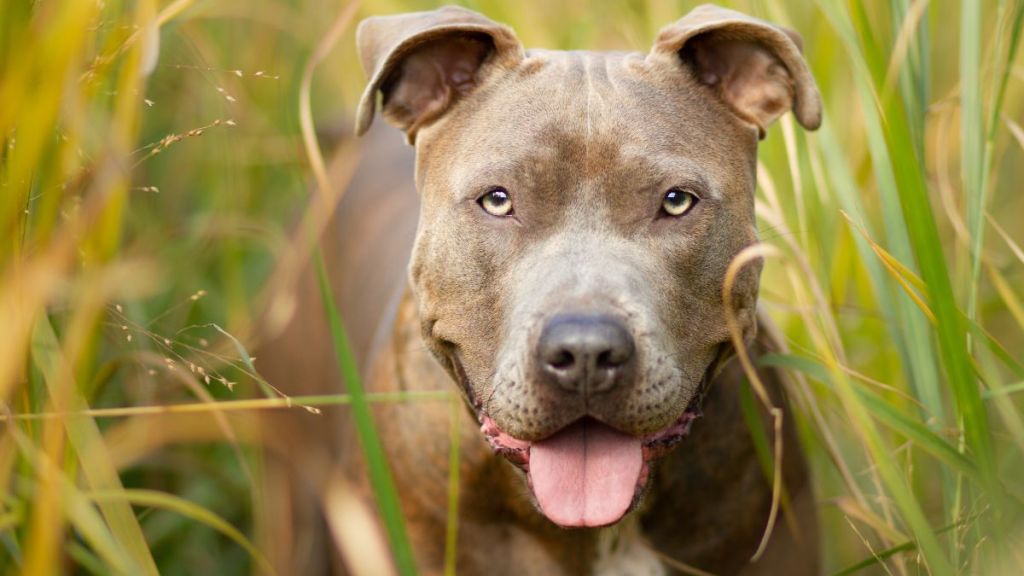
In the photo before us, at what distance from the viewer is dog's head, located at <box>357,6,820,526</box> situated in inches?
101

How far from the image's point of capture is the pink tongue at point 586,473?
2.63 meters

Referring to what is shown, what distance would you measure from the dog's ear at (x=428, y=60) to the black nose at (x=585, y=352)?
2.87ft

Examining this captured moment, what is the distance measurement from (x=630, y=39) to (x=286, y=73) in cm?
164

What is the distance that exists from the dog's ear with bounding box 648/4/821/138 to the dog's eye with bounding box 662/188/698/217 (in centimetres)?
41

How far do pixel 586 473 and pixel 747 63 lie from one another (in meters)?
1.16

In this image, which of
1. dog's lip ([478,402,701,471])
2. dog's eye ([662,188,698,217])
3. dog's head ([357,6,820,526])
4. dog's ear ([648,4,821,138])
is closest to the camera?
dog's head ([357,6,820,526])

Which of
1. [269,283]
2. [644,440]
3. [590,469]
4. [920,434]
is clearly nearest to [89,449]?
[590,469]

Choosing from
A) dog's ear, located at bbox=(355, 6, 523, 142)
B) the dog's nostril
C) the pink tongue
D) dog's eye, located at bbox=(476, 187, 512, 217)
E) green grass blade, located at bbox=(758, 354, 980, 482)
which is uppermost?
dog's ear, located at bbox=(355, 6, 523, 142)

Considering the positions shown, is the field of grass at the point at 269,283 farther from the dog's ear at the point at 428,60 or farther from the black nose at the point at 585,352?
the black nose at the point at 585,352

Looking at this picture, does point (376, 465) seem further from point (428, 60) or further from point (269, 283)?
point (269, 283)

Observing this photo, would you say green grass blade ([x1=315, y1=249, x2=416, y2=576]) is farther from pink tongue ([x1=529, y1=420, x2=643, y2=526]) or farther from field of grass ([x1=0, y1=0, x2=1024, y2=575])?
pink tongue ([x1=529, y1=420, x2=643, y2=526])

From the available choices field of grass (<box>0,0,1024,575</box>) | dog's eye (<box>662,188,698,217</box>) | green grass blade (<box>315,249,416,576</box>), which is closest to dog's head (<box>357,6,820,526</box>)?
dog's eye (<box>662,188,698,217</box>)

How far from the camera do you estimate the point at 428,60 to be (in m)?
3.18

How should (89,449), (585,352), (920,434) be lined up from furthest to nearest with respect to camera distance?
1. (920,434)
2. (585,352)
3. (89,449)
